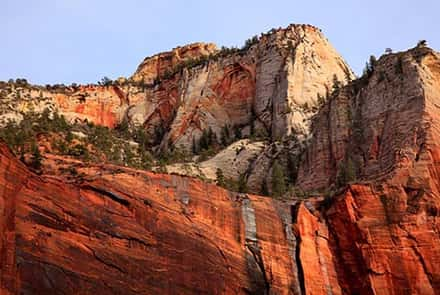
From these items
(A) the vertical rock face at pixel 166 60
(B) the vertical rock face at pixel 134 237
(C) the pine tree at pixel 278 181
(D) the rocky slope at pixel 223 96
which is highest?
(A) the vertical rock face at pixel 166 60

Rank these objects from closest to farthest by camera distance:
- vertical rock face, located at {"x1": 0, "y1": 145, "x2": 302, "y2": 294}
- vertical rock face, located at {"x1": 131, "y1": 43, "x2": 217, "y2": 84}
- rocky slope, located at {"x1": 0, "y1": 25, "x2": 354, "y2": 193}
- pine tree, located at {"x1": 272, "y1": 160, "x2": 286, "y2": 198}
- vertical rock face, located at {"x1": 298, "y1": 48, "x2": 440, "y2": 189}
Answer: vertical rock face, located at {"x1": 0, "y1": 145, "x2": 302, "y2": 294}, vertical rock face, located at {"x1": 298, "y1": 48, "x2": 440, "y2": 189}, pine tree, located at {"x1": 272, "y1": 160, "x2": 286, "y2": 198}, rocky slope, located at {"x1": 0, "y1": 25, "x2": 354, "y2": 193}, vertical rock face, located at {"x1": 131, "y1": 43, "x2": 217, "y2": 84}

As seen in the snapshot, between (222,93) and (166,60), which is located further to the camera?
(166,60)

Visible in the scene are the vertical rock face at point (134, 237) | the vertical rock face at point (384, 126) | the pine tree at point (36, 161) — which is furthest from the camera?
the vertical rock face at point (384, 126)

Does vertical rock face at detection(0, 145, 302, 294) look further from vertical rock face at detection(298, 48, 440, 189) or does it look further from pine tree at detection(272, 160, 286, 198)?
pine tree at detection(272, 160, 286, 198)

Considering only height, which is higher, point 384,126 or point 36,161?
point 384,126

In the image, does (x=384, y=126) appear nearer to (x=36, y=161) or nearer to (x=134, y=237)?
(x=134, y=237)

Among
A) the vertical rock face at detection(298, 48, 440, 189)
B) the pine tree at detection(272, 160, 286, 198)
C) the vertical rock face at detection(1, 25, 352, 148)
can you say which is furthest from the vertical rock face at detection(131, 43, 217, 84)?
the pine tree at detection(272, 160, 286, 198)

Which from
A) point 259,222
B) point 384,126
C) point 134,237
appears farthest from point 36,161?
point 384,126

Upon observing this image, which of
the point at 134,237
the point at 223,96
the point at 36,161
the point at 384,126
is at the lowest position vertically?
the point at 134,237

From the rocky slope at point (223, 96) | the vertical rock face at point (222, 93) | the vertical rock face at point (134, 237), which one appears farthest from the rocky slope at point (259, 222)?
the vertical rock face at point (222, 93)

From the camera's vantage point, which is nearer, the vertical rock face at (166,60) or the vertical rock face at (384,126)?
the vertical rock face at (384,126)

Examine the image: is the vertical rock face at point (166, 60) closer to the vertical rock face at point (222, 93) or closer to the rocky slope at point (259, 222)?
the vertical rock face at point (222, 93)

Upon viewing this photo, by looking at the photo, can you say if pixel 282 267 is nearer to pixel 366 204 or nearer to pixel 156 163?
pixel 366 204

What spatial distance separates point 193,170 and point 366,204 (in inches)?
754
